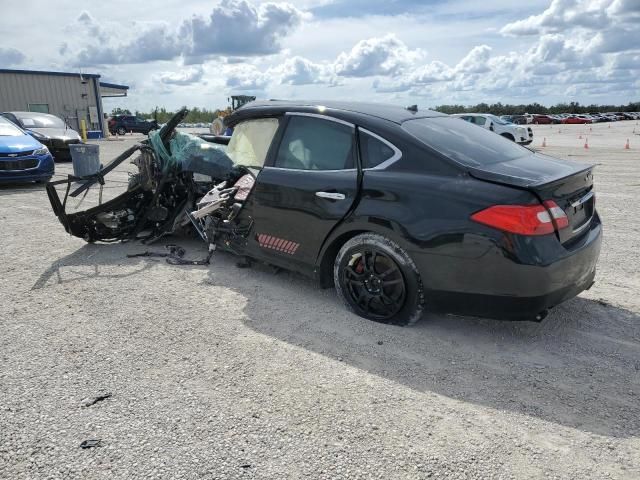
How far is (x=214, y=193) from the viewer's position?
205 inches

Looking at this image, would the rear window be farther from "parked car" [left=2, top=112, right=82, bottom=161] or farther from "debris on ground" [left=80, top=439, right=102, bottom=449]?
"parked car" [left=2, top=112, right=82, bottom=161]

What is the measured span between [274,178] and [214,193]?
115 centimetres

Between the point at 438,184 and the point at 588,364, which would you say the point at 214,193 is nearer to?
the point at 438,184

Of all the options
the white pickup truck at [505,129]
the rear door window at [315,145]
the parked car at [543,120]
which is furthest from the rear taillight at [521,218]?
the parked car at [543,120]

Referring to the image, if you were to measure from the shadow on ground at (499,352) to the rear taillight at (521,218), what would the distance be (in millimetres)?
843

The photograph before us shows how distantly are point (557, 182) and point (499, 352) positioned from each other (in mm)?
1161

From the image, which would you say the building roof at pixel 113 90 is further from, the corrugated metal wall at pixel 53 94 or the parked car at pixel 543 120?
the parked car at pixel 543 120

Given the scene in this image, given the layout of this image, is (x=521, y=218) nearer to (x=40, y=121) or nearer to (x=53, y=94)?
(x=40, y=121)

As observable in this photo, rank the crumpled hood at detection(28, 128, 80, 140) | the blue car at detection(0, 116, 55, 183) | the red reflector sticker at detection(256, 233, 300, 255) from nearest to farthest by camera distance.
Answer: the red reflector sticker at detection(256, 233, 300, 255)
the blue car at detection(0, 116, 55, 183)
the crumpled hood at detection(28, 128, 80, 140)

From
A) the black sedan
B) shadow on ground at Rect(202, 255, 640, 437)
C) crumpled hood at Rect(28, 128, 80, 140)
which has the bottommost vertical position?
shadow on ground at Rect(202, 255, 640, 437)

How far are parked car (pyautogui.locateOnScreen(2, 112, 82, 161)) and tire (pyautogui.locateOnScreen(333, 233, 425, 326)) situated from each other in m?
14.3

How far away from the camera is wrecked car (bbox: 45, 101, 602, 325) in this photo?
3119 mm

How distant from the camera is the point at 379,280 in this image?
12.1ft

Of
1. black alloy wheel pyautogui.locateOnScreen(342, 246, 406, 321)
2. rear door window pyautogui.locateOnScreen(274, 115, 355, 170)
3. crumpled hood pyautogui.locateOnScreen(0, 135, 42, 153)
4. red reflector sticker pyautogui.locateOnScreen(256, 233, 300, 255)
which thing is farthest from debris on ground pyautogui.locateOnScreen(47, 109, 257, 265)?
crumpled hood pyautogui.locateOnScreen(0, 135, 42, 153)
